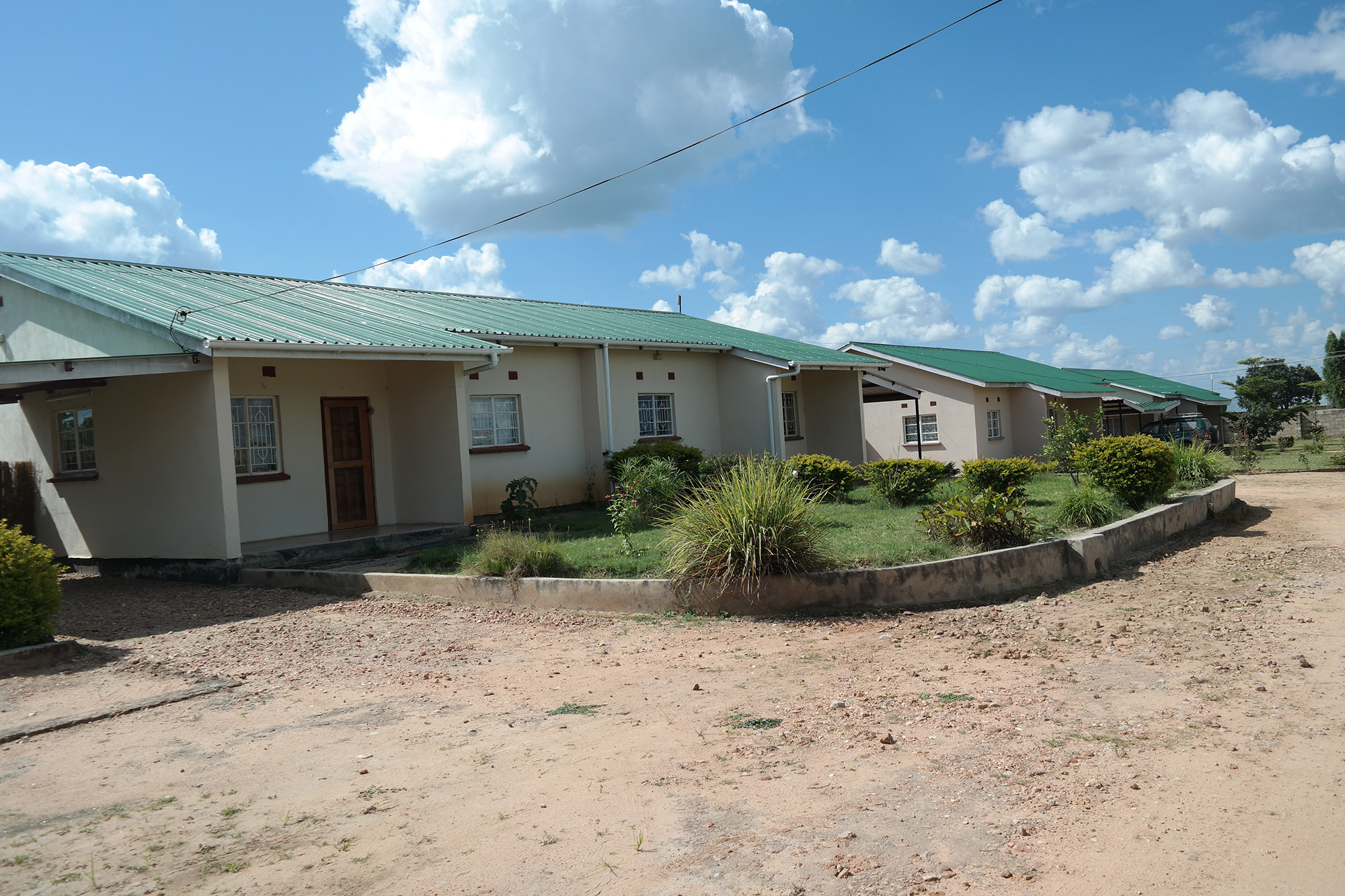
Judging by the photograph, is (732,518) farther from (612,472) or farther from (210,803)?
(612,472)

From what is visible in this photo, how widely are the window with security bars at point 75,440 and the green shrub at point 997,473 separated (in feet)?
42.3

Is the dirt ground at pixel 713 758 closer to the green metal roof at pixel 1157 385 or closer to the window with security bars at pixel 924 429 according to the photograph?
the window with security bars at pixel 924 429

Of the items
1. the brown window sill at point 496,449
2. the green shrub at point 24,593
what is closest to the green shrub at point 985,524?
the brown window sill at point 496,449

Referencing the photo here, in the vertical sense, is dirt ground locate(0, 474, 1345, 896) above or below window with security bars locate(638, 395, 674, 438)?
below

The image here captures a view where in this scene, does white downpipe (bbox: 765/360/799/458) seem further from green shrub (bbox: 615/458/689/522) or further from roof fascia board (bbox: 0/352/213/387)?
roof fascia board (bbox: 0/352/213/387)

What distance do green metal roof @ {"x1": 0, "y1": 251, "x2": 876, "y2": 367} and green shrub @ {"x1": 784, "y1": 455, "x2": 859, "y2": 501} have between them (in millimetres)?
4242

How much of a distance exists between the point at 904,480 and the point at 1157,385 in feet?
114

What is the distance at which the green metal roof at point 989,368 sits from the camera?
91.0ft

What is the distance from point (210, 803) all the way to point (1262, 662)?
6.63 metres

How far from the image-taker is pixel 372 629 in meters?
8.95

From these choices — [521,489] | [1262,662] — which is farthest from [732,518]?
[521,489]

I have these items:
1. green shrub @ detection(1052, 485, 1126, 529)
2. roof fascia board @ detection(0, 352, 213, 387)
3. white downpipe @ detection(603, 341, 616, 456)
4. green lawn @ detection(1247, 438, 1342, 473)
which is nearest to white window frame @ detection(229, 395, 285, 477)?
roof fascia board @ detection(0, 352, 213, 387)

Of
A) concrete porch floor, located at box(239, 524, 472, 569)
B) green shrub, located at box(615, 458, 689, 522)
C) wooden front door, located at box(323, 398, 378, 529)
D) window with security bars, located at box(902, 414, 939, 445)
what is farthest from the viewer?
window with security bars, located at box(902, 414, 939, 445)

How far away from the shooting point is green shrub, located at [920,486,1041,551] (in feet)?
32.4
